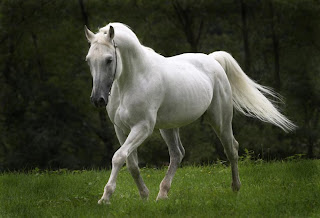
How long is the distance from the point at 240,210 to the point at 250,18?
52.9 feet

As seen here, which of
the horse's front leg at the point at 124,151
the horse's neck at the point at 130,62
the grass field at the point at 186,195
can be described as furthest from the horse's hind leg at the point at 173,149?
the horse's neck at the point at 130,62

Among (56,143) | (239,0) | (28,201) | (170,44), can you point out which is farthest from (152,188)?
(239,0)

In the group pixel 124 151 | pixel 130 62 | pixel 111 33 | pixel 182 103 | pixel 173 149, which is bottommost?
pixel 173 149

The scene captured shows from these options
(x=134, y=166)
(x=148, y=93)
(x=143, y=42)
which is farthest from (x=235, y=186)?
(x=143, y=42)

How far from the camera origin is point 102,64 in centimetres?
515

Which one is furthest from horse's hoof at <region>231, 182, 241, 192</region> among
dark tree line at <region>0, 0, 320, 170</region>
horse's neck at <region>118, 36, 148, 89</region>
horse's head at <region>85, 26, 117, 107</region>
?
dark tree line at <region>0, 0, 320, 170</region>

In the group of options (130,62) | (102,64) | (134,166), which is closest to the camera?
(102,64)

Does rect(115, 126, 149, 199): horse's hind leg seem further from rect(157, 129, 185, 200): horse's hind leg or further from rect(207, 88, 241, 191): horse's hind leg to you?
rect(207, 88, 241, 191): horse's hind leg

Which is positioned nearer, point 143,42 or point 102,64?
point 102,64

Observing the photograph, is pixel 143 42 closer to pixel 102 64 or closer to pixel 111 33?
pixel 111 33

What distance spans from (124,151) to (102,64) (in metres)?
0.91

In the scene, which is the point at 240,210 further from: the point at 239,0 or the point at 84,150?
the point at 239,0

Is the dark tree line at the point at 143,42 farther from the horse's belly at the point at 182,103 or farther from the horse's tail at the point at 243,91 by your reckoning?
the horse's belly at the point at 182,103

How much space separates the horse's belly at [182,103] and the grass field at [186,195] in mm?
887
